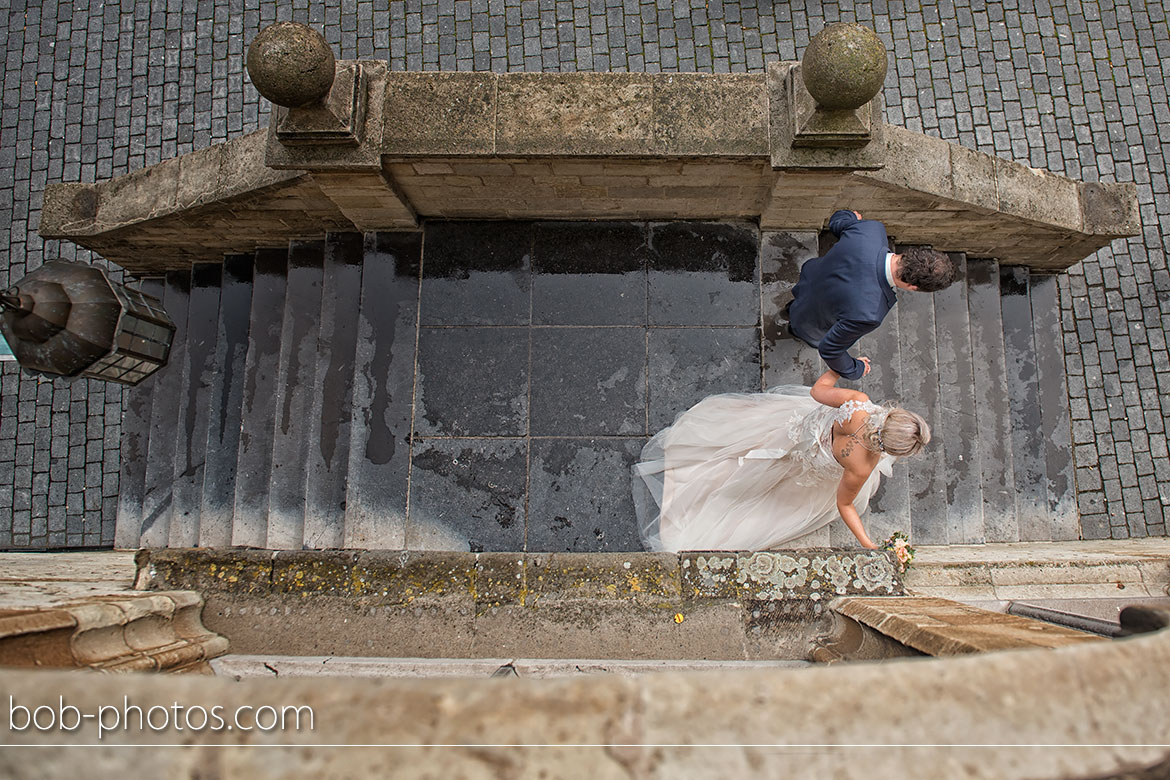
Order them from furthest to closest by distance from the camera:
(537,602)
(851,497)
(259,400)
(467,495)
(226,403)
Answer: (226,403), (259,400), (467,495), (851,497), (537,602)

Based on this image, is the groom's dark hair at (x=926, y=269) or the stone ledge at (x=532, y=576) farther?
the stone ledge at (x=532, y=576)

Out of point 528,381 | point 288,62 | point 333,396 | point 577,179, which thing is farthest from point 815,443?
point 288,62

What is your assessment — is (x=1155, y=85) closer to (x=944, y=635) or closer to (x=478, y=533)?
(x=944, y=635)

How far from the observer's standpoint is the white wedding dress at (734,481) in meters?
4.75

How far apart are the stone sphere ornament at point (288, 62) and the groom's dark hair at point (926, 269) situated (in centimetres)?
329

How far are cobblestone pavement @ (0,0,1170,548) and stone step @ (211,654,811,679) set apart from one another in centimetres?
363

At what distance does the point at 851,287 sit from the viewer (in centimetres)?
405

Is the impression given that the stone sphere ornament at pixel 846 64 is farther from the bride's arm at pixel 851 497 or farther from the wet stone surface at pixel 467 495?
the wet stone surface at pixel 467 495

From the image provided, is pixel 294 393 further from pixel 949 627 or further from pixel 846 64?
pixel 949 627

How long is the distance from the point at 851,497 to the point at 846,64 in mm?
2451

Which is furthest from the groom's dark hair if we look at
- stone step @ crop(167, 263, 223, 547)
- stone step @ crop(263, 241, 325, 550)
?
stone step @ crop(167, 263, 223, 547)

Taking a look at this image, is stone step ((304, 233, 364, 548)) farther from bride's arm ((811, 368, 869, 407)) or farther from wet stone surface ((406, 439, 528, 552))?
bride's arm ((811, 368, 869, 407))

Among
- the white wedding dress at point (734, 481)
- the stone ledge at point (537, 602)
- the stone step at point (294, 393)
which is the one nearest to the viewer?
the stone ledge at point (537, 602)

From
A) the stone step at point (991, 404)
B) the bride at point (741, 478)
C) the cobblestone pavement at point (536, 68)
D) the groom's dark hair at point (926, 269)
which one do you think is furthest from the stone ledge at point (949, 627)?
the cobblestone pavement at point (536, 68)
